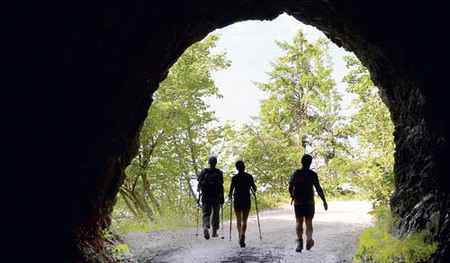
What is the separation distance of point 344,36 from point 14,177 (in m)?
7.24

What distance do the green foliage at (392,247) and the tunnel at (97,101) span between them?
23 centimetres

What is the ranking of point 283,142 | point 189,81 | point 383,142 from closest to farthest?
point 383,142 < point 189,81 < point 283,142

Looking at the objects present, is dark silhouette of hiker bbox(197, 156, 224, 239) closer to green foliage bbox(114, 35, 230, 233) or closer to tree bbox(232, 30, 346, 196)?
green foliage bbox(114, 35, 230, 233)

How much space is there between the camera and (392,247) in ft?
19.1

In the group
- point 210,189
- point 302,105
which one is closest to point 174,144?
point 210,189

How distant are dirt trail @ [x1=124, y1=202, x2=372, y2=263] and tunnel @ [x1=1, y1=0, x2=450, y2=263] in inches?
63.3

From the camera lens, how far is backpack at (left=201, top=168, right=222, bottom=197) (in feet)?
31.6

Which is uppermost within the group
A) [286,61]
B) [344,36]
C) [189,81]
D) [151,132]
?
[286,61]

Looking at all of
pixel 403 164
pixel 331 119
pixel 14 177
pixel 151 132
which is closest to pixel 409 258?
pixel 403 164

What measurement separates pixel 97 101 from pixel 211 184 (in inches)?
189

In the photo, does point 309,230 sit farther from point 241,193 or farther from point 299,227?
point 241,193

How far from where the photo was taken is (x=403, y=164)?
720 cm

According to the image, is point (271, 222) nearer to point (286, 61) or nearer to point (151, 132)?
point (151, 132)

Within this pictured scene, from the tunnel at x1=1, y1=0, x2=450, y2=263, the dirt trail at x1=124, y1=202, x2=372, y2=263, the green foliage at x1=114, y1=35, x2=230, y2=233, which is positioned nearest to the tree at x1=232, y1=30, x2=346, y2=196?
the green foliage at x1=114, y1=35, x2=230, y2=233
